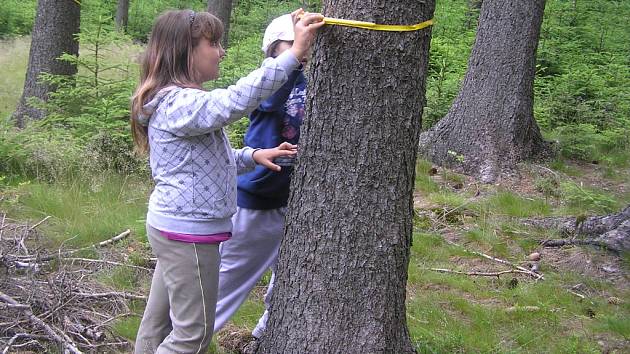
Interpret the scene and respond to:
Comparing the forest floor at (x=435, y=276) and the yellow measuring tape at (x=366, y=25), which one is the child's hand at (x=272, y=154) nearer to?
the yellow measuring tape at (x=366, y=25)

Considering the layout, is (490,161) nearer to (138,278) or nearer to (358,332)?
(138,278)

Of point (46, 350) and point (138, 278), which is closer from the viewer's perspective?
point (46, 350)

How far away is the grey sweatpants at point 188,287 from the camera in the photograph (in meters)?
2.76

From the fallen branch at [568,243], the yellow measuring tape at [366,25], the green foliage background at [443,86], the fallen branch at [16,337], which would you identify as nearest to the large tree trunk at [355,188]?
the yellow measuring tape at [366,25]

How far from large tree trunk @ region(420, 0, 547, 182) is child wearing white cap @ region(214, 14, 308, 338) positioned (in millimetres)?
4723

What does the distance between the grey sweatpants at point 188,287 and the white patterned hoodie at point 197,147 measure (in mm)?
81

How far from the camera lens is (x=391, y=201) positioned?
285 centimetres

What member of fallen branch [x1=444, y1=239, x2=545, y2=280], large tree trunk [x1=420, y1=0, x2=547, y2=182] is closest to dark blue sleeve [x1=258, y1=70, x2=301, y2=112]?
fallen branch [x1=444, y1=239, x2=545, y2=280]

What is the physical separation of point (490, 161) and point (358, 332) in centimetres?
511

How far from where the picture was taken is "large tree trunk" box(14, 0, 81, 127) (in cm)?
864

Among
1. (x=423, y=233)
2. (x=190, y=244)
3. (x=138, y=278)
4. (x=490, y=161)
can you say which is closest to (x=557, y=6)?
(x=490, y=161)

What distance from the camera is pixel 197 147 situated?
2.74 metres

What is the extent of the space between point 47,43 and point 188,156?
22.5 feet

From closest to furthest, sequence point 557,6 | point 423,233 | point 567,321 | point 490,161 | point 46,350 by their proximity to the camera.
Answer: point 46,350 → point 567,321 → point 423,233 → point 490,161 → point 557,6
